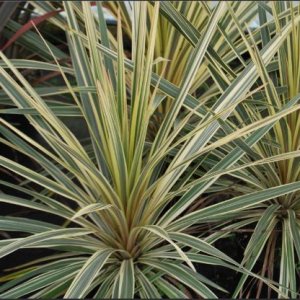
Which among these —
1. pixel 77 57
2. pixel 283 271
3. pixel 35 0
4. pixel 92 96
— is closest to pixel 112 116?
pixel 92 96

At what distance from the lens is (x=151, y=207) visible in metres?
0.92

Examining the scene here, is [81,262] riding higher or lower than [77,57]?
lower

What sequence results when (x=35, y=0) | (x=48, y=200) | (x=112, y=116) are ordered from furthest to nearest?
(x=35, y=0) < (x=48, y=200) < (x=112, y=116)

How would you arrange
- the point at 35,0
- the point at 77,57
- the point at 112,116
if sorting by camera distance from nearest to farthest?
the point at 112,116 < the point at 77,57 < the point at 35,0

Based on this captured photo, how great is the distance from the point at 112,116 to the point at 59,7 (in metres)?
0.77

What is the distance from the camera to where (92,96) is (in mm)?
1029

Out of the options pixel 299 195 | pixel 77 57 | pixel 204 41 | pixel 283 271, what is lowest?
pixel 283 271

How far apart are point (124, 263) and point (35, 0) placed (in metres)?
0.88

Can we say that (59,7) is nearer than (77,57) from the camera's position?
No

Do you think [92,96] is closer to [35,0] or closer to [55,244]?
[55,244]

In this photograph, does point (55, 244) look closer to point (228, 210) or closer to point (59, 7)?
point (228, 210)

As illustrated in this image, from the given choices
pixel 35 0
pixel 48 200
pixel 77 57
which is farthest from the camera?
pixel 35 0

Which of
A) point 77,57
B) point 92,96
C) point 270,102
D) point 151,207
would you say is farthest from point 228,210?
point 77,57

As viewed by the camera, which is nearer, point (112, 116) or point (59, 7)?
point (112, 116)
